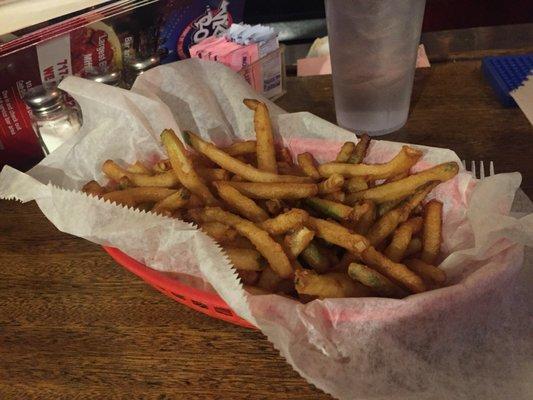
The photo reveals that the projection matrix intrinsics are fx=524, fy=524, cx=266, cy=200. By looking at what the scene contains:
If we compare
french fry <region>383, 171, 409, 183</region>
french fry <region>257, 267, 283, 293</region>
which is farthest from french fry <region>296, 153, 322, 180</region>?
french fry <region>257, 267, 283, 293</region>

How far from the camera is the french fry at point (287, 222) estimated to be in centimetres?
73

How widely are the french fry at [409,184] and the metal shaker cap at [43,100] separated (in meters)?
0.79

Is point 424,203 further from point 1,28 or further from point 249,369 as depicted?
point 1,28

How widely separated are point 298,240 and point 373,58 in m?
0.65

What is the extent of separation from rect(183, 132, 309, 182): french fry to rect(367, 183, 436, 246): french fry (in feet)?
0.50

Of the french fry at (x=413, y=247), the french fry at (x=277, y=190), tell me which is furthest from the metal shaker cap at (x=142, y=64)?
the french fry at (x=413, y=247)

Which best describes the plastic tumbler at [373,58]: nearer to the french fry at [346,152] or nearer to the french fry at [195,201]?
the french fry at [346,152]

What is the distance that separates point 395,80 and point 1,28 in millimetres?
935

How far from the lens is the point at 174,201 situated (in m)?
0.83

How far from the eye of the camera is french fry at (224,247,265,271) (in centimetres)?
73

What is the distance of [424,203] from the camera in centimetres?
86

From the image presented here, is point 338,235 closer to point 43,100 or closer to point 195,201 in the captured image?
point 195,201

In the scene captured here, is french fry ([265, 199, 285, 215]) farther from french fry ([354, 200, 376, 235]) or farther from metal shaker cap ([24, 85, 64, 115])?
metal shaker cap ([24, 85, 64, 115])

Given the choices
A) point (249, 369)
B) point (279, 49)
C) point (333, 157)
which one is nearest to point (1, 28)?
point (279, 49)
